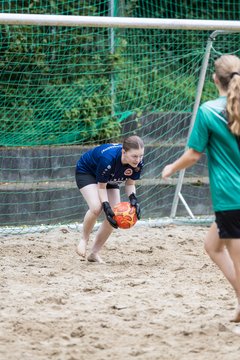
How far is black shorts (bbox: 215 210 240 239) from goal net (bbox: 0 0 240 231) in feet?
16.6

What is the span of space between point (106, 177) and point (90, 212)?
0.47 m

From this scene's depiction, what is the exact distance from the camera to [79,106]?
34.8 ft

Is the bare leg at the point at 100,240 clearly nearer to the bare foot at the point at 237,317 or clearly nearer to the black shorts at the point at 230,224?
the bare foot at the point at 237,317

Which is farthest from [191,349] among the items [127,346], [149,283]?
[149,283]

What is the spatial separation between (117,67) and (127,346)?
21.7 ft

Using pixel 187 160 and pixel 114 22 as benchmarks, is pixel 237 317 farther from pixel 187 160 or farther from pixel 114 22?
pixel 114 22

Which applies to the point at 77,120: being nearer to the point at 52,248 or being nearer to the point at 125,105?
the point at 125,105

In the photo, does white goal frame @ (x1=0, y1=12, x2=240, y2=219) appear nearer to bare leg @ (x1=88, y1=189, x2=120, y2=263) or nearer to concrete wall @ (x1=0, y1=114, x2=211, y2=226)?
concrete wall @ (x1=0, y1=114, x2=211, y2=226)

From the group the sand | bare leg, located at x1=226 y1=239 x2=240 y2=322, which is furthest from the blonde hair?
the sand

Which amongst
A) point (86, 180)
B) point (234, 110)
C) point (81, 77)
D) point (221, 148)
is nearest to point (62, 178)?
point (81, 77)

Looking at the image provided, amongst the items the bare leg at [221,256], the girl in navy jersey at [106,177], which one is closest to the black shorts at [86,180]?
the girl in navy jersey at [106,177]

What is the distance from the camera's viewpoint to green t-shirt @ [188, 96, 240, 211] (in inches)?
206

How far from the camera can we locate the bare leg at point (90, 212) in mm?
8062

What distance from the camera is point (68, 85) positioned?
10.4 meters
